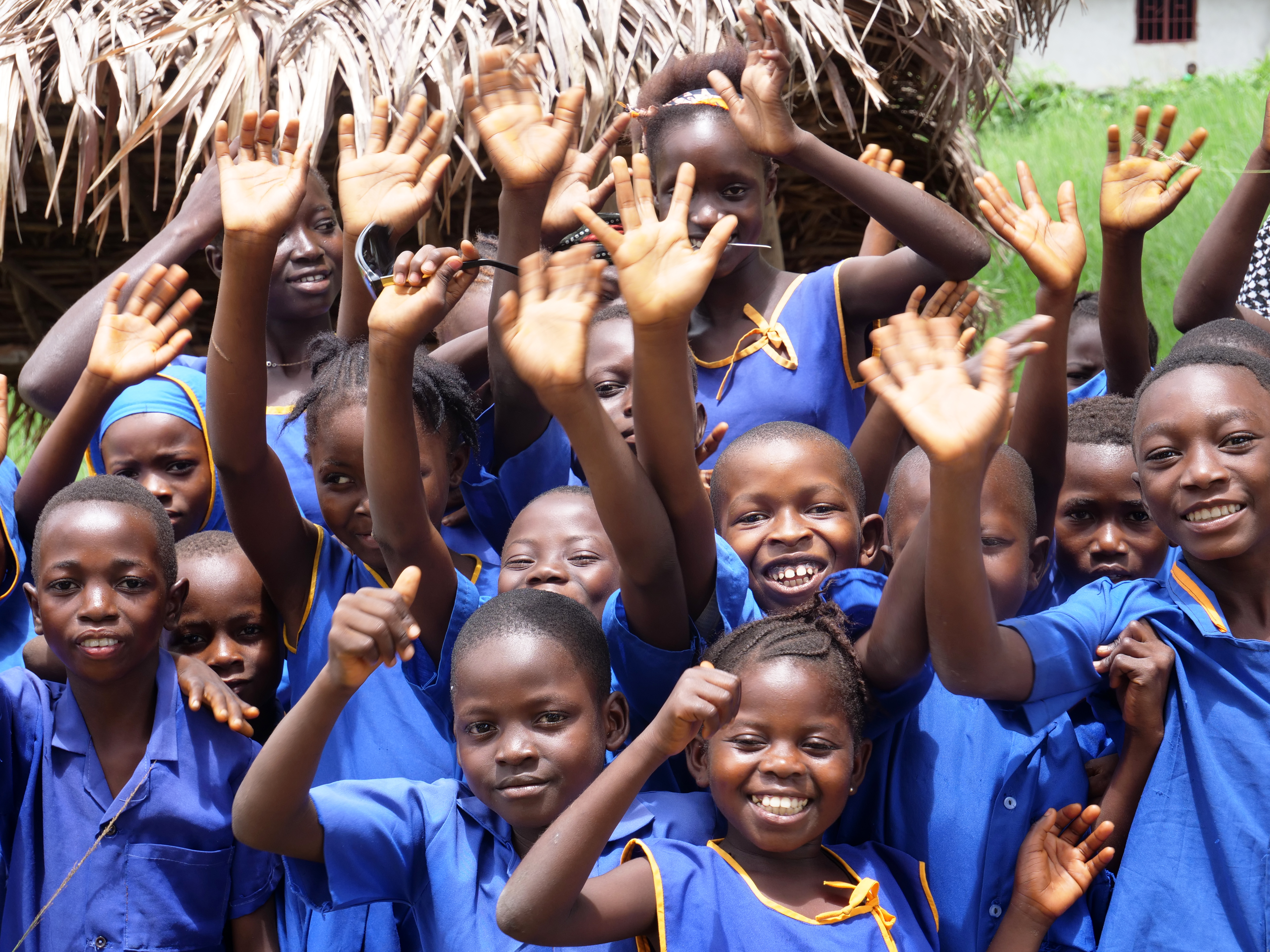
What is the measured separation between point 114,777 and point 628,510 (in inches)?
38.2

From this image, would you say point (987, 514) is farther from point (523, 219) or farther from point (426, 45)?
point (426, 45)

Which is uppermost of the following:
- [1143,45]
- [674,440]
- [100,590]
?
[674,440]

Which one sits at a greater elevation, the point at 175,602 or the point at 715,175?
the point at 715,175

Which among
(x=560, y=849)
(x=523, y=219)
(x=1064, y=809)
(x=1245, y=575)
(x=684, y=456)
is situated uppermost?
(x=523, y=219)

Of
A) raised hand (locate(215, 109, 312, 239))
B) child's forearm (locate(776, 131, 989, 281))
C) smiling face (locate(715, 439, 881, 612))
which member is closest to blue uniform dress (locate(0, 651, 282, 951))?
raised hand (locate(215, 109, 312, 239))

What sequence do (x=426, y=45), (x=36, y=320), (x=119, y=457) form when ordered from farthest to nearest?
(x=36, y=320), (x=426, y=45), (x=119, y=457)

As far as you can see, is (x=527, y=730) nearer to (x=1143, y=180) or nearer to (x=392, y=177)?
(x=392, y=177)

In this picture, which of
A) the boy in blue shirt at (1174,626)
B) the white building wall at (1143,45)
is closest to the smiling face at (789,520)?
the boy in blue shirt at (1174,626)

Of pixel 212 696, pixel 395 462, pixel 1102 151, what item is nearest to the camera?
pixel 395 462

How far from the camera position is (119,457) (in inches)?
109

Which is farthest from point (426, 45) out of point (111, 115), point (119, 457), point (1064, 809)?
point (1064, 809)

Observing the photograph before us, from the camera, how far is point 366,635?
1797 mm

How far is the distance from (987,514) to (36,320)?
424cm

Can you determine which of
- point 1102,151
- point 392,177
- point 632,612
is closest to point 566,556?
point 632,612
